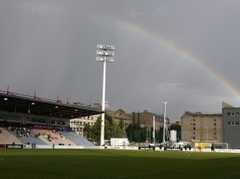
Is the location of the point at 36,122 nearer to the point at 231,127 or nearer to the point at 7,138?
the point at 7,138

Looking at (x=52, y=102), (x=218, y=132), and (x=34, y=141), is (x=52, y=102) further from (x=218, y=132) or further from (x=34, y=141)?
(x=218, y=132)

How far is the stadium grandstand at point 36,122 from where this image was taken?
2999 inches

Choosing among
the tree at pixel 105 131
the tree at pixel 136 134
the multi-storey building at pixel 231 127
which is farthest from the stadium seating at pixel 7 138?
the tree at pixel 136 134

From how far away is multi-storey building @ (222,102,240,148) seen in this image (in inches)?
5469

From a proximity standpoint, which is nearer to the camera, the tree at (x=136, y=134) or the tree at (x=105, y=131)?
the tree at (x=105, y=131)

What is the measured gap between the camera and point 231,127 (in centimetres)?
14062

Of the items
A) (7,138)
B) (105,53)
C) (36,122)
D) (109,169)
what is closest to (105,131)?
(105,53)

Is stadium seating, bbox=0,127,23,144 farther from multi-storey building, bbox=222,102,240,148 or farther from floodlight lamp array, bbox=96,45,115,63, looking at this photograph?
multi-storey building, bbox=222,102,240,148

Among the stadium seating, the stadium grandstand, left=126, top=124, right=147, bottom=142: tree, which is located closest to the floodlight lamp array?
the stadium grandstand

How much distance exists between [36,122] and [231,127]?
8218 centimetres

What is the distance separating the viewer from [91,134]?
456ft

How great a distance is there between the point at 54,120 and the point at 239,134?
76.9 m

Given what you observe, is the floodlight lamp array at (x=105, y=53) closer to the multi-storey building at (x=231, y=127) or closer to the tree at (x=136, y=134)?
the multi-storey building at (x=231, y=127)

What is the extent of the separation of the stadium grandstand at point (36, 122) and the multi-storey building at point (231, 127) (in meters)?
64.4
